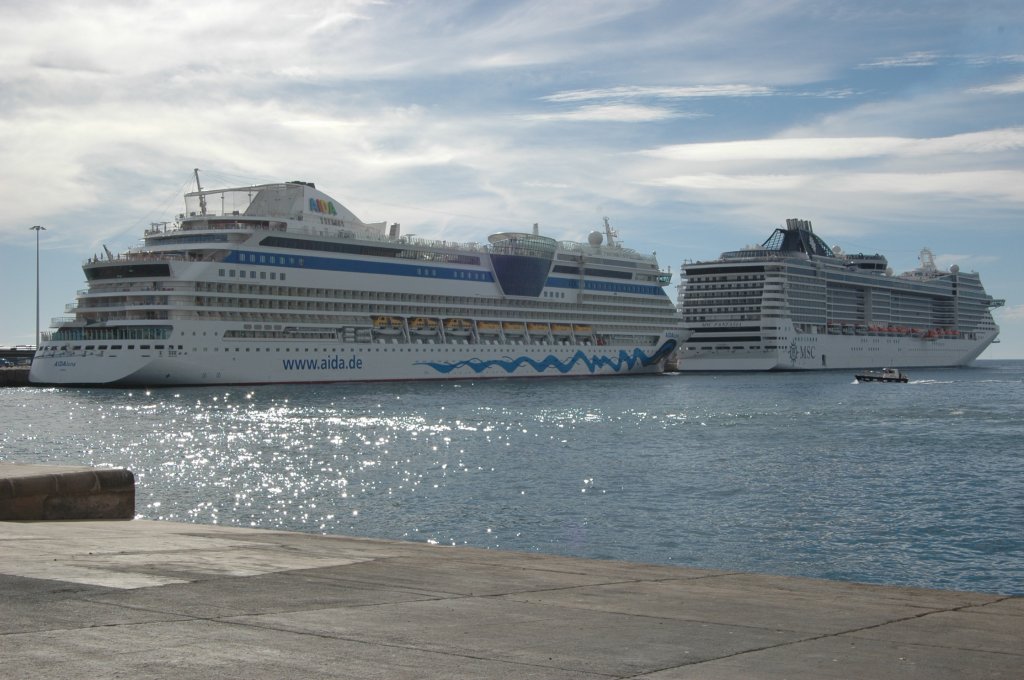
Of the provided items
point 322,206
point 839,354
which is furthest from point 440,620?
point 839,354

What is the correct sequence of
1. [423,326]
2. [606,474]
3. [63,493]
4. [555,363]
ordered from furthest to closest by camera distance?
1. [555,363]
2. [423,326]
3. [606,474]
4. [63,493]

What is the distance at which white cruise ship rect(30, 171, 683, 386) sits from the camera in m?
73.2

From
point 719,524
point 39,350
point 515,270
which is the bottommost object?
point 719,524

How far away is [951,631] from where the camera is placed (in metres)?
8.17

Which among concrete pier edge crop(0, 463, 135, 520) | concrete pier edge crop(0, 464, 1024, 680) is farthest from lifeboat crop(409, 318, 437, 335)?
concrete pier edge crop(0, 464, 1024, 680)

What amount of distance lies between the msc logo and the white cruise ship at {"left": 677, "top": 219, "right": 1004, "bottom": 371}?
5275cm

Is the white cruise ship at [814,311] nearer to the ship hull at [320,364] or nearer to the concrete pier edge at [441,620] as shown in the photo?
the ship hull at [320,364]

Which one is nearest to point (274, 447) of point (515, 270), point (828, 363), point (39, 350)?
point (39, 350)

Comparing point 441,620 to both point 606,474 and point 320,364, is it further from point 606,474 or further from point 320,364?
point 320,364

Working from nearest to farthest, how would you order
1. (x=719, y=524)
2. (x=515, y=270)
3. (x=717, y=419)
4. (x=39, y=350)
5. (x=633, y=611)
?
(x=633, y=611) → (x=719, y=524) → (x=717, y=419) → (x=39, y=350) → (x=515, y=270)

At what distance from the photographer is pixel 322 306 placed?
83000 millimetres

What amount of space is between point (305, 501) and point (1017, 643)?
20.4m

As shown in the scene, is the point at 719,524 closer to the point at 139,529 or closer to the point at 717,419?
the point at 139,529

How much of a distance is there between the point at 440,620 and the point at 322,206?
8215 cm
